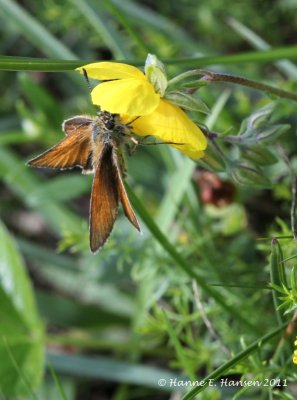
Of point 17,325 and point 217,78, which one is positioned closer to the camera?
point 217,78

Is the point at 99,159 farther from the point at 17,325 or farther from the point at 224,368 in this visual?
the point at 17,325

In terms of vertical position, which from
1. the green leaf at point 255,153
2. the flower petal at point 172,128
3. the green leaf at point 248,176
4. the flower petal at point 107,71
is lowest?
the flower petal at point 172,128

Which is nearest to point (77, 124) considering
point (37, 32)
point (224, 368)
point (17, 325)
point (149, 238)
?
point (224, 368)

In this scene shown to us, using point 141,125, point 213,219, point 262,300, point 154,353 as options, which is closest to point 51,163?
point 141,125

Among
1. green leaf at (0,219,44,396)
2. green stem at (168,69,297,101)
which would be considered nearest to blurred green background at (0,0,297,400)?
green leaf at (0,219,44,396)

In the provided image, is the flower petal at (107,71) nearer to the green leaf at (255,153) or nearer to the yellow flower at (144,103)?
the yellow flower at (144,103)

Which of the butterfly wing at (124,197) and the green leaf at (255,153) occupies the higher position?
the green leaf at (255,153)

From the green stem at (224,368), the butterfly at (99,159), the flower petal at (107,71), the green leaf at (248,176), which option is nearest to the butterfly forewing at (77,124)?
the butterfly at (99,159)
